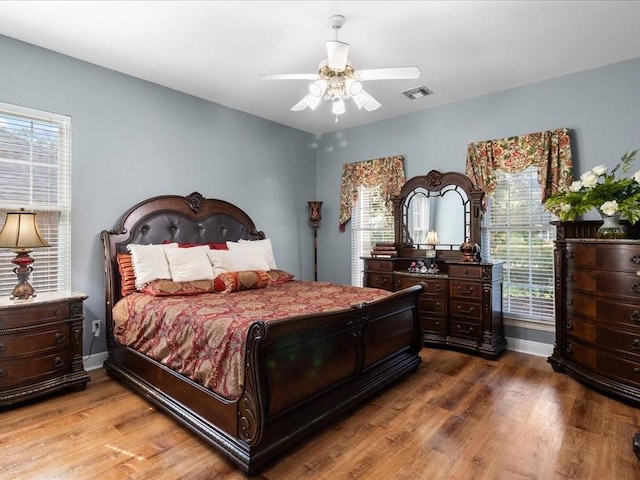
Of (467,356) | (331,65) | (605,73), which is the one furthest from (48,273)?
(605,73)

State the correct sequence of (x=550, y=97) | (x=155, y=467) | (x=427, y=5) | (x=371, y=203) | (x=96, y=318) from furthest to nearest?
(x=371, y=203)
(x=550, y=97)
(x=96, y=318)
(x=427, y=5)
(x=155, y=467)

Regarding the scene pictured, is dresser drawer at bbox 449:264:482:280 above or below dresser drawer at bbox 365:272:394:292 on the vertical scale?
above

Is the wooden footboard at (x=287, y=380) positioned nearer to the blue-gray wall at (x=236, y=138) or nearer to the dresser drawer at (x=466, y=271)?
the dresser drawer at (x=466, y=271)

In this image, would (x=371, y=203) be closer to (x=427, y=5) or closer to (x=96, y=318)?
(x=427, y=5)

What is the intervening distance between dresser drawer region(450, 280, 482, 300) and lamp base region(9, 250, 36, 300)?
3.75m

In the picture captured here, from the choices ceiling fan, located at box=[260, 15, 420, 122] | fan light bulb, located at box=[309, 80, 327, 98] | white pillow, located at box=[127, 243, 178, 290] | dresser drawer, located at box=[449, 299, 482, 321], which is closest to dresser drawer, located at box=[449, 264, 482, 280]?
dresser drawer, located at box=[449, 299, 482, 321]

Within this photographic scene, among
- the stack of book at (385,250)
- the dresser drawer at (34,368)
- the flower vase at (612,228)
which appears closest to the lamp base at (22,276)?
the dresser drawer at (34,368)

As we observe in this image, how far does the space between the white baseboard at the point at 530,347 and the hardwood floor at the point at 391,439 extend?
2.74ft

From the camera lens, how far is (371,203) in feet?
16.8

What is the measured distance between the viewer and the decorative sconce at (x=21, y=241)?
259 centimetres

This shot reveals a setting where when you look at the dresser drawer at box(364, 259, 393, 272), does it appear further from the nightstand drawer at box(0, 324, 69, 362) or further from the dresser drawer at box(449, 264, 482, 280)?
the nightstand drawer at box(0, 324, 69, 362)

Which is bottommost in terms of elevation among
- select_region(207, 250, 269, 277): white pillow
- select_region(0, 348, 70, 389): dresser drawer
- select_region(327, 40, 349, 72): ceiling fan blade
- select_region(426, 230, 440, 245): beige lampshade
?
select_region(0, 348, 70, 389): dresser drawer

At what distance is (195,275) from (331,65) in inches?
81.6

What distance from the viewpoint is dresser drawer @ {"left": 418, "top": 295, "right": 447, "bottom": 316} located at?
398cm
